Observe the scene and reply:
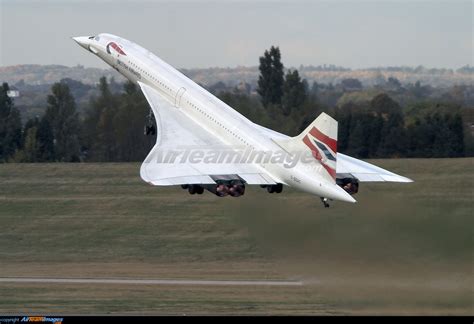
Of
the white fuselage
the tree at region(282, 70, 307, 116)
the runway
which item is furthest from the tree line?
the runway

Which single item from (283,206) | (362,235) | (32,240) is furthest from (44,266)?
(362,235)

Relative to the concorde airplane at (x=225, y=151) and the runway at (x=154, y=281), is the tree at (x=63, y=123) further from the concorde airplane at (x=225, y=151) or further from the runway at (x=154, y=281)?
the runway at (x=154, y=281)

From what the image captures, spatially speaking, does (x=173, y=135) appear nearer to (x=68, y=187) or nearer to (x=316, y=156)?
(x=316, y=156)

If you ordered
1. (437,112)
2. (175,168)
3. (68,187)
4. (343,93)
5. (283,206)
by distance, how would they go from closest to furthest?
1. (283,206)
2. (175,168)
3. (68,187)
4. (437,112)
5. (343,93)

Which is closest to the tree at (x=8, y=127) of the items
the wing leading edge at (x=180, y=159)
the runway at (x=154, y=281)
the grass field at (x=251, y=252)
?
the grass field at (x=251, y=252)

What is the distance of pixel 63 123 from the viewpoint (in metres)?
88.9

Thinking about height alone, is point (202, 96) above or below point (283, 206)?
above

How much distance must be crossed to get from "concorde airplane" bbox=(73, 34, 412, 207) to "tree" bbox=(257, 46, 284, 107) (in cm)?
3957

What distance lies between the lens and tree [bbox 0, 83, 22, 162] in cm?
8581

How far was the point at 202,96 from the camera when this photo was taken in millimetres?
51250

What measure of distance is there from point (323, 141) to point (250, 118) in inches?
1537

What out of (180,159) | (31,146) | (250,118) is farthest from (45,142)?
(180,159)

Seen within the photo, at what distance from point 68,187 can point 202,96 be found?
1763 cm

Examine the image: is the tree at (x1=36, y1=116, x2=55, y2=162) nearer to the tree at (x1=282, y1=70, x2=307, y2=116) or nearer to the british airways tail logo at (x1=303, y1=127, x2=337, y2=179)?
the tree at (x1=282, y1=70, x2=307, y2=116)
